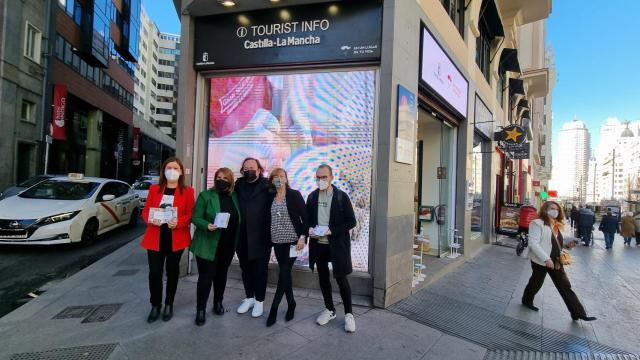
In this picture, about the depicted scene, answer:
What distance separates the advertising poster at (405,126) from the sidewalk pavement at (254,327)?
2.26m

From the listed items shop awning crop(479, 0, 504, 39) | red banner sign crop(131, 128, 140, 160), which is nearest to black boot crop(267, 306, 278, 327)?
shop awning crop(479, 0, 504, 39)

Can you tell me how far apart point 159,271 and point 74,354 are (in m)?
1.06

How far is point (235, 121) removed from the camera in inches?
242

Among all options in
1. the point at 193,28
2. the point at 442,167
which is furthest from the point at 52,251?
the point at 442,167

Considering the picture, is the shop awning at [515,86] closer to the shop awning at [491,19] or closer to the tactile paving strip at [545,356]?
the shop awning at [491,19]

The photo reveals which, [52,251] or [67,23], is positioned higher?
[67,23]

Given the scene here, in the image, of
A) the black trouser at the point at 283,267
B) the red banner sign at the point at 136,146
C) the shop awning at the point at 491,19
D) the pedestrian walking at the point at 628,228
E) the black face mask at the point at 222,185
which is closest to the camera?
the black face mask at the point at 222,185

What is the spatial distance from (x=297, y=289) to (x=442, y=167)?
563 centimetres

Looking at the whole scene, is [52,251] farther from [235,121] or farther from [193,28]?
[193,28]

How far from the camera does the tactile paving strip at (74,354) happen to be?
3.31m

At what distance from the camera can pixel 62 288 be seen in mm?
5262

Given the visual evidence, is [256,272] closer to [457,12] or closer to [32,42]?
[457,12]

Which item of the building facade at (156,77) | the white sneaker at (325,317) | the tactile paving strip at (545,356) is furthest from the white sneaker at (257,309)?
the building facade at (156,77)

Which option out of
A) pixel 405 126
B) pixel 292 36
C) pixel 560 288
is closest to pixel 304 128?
pixel 292 36
